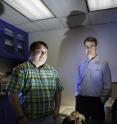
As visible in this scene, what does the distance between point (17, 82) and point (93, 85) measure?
115cm

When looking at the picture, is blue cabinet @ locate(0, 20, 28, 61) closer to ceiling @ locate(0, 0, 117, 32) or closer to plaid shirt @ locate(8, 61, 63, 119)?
ceiling @ locate(0, 0, 117, 32)

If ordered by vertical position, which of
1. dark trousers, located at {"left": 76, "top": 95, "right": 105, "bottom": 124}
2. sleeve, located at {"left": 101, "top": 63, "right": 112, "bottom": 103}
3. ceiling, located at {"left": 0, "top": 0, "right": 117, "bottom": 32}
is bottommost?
dark trousers, located at {"left": 76, "top": 95, "right": 105, "bottom": 124}

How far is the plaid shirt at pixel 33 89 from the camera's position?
1.63m

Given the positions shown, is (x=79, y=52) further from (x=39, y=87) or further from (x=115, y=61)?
(x=39, y=87)

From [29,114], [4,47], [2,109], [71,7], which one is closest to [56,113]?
[29,114]

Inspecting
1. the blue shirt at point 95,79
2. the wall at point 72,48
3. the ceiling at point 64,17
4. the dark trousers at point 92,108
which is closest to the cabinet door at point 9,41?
the ceiling at point 64,17

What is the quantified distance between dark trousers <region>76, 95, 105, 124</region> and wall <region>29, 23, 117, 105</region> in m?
0.91

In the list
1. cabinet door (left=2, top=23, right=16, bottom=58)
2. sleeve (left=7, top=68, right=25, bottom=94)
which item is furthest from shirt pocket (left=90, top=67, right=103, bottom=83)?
cabinet door (left=2, top=23, right=16, bottom=58)

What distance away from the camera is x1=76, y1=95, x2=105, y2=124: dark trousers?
7.66ft

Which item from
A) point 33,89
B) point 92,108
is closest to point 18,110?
point 33,89

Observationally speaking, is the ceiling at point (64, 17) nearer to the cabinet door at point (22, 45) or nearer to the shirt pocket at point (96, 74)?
the cabinet door at point (22, 45)

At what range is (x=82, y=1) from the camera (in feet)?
7.72

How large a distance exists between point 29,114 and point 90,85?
1036mm

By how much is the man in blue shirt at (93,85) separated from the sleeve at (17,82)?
1.05m
